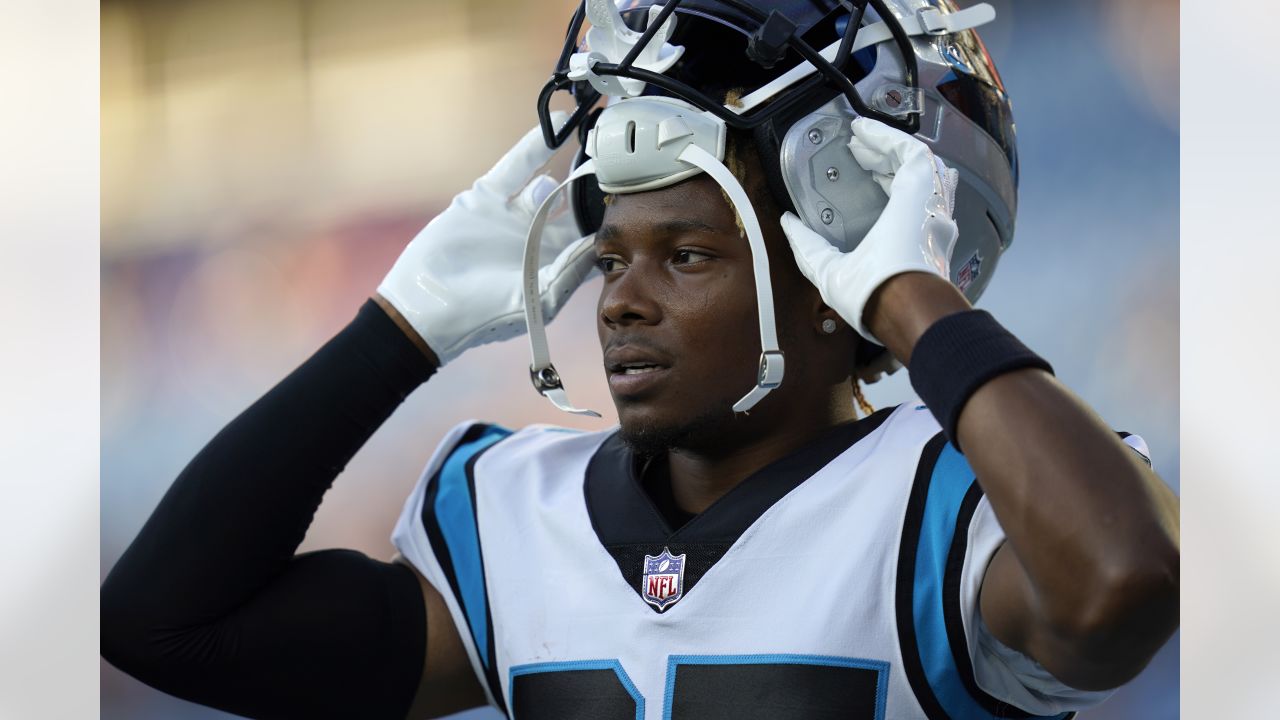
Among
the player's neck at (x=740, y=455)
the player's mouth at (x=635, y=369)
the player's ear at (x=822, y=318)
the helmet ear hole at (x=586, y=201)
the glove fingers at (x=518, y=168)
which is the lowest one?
the player's neck at (x=740, y=455)

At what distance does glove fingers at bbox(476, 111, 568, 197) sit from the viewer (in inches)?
61.6

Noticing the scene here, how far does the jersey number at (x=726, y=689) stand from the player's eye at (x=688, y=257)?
38 centimetres

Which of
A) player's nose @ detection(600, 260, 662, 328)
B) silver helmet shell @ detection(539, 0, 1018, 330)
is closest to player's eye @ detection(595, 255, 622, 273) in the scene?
player's nose @ detection(600, 260, 662, 328)

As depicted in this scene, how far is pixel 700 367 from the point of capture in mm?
1288

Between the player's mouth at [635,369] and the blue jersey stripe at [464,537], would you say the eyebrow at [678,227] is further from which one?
the blue jersey stripe at [464,537]

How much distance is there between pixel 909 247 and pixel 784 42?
0.25m

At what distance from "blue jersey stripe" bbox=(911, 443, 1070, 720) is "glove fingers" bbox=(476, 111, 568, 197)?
652 mm

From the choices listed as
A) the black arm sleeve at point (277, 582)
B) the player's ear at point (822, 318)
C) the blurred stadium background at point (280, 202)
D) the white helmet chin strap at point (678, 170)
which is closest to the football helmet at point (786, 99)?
the white helmet chin strap at point (678, 170)

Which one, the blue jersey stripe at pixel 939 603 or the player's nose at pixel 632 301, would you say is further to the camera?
the player's nose at pixel 632 301

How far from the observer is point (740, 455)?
4.48 ft

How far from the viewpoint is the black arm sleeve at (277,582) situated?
138 cm

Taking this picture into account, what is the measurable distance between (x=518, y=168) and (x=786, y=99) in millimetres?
411

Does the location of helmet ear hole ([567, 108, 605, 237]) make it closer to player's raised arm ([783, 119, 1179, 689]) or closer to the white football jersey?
the white football jersey
